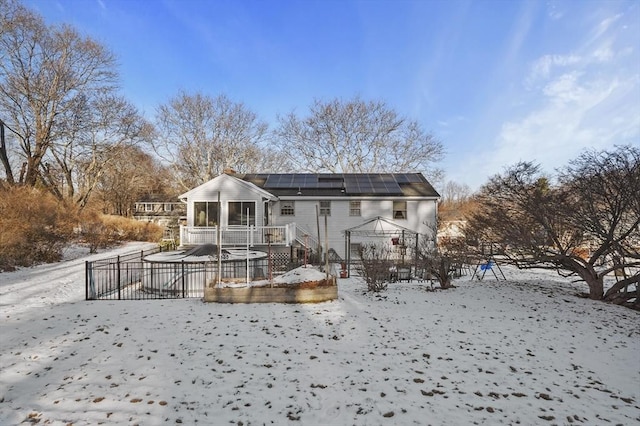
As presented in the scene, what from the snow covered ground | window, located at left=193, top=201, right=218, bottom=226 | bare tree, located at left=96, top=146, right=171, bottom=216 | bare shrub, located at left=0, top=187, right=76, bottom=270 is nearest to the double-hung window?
window, located at left=193, top=201, right=218, bottom=226

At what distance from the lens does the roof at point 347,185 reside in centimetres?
2084

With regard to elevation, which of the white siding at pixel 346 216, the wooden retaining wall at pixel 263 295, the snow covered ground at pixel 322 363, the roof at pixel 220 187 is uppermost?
the roof at pixel 220 187

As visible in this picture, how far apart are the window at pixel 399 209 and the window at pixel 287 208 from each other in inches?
264

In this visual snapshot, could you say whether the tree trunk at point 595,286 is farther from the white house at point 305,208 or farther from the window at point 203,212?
the window at point 203,212

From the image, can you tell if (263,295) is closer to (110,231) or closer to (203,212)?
(203,212)

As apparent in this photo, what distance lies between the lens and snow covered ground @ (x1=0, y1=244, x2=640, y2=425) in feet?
12.3

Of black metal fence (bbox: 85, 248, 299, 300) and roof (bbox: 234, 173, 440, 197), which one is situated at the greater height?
roof (bbox: 234, 173, 440, 197)

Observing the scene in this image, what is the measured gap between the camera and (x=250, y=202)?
719 inches

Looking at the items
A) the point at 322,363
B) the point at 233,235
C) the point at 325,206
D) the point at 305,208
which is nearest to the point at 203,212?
the point at 233,235

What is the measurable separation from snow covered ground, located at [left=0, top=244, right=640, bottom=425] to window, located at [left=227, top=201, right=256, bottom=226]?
390 inches

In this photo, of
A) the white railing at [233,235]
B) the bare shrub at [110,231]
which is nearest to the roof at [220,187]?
the white railing at [233,235]

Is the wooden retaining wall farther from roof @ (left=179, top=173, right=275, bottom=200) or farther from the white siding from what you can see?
the white siding

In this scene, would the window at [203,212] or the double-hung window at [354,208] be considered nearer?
the window at [203,212]

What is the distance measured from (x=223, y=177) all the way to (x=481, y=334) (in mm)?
15519
